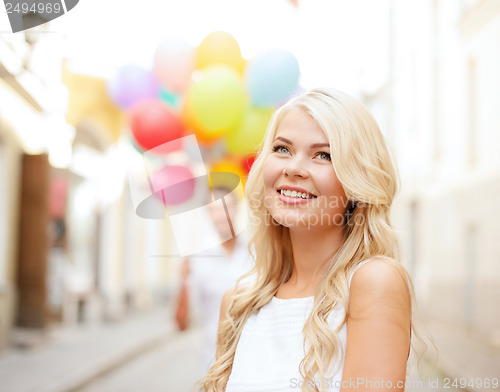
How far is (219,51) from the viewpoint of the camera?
415 cm

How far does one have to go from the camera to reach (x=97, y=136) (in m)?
11.7


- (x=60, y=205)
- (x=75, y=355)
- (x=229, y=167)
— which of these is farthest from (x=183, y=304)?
(x=60, y=205)

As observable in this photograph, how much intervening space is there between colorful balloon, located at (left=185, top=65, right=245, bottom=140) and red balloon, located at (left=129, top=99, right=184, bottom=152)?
16 centimetres

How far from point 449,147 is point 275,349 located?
8347 millimetres

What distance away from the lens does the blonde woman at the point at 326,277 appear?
4.45 feet

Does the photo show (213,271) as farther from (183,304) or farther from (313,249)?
(313,249)

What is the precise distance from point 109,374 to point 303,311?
6103 mm

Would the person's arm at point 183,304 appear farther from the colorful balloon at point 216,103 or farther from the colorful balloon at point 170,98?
the colorful balloon at point 170,98

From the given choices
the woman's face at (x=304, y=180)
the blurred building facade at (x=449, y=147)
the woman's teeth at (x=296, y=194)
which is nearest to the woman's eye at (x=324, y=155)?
the woman's face at (x=304, y=180)

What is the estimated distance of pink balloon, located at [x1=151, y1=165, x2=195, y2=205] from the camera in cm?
415

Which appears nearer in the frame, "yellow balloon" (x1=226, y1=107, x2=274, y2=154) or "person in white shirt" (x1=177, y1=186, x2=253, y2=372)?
"person in white shirt" (x1=177, y1=186, x2=253, y2=372)

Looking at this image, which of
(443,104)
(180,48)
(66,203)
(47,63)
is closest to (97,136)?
(66,203)

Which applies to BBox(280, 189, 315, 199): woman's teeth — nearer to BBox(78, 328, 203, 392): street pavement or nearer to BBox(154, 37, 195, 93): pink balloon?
BBox(154, 37, 195, 93): pink balloon

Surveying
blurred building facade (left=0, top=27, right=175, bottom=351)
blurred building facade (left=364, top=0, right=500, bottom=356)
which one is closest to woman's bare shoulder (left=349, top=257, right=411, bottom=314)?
blurred building facade (left=364, top=0, right=500, bottom=356)
